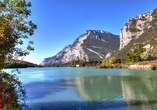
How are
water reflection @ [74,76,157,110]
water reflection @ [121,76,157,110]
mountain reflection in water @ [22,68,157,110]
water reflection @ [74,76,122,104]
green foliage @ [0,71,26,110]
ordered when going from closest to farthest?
green foliage @ [0,71,26,110] → water reflection @ [121,76,157,110] → mountain reflection in water @ [22,68,157,110] → water reflection @ [74,76,157,110] → water reflection @ [74,76,122,104]

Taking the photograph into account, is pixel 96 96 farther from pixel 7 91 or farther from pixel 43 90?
pixel 7 91

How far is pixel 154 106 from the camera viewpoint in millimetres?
27297

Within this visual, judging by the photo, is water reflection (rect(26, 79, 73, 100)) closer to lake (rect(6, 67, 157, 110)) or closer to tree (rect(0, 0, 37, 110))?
lake (rect(6, 67, 157, 110))

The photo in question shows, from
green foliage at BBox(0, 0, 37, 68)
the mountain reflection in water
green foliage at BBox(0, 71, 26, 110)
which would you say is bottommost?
the mountain reflection in water

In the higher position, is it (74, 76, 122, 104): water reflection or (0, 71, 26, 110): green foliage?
(0, 71, 26, 110): green foliage

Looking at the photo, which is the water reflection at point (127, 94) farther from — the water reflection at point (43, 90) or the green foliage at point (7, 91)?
the green foliage at point (7, 91)

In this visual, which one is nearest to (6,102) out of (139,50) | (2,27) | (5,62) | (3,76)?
(3,76)

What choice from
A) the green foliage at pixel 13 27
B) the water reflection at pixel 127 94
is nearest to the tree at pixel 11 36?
the green foliage at pixel 13 27

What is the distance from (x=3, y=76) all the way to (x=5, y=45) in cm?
313

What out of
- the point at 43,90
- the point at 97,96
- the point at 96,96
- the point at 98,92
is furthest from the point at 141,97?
the point at 43,90

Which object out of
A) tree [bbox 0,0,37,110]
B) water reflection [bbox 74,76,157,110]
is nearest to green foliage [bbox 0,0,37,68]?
tree [bbox 0,0,37,110]

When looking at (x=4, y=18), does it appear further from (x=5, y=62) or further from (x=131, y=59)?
(x=131, y=59)

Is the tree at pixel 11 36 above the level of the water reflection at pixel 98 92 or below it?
above

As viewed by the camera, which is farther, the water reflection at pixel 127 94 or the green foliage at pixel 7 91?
the water reflection at pixel 127 94
